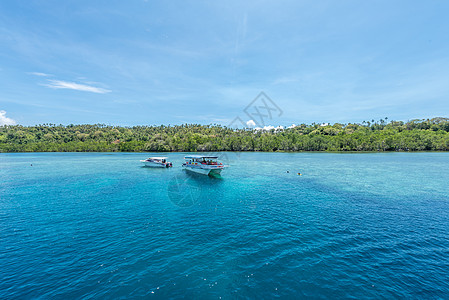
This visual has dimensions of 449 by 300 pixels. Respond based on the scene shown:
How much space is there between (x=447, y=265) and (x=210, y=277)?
2052cm

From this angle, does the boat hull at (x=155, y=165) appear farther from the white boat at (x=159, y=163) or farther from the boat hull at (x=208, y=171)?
the boat hull at (x=208, y=171)

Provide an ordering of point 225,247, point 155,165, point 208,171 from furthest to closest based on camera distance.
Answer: point 155,165 → point 208,171 → point 225,247

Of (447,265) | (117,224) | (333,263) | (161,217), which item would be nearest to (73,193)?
(117,224)

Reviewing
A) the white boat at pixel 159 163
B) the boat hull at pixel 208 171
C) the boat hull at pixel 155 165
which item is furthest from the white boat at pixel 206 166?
the boat hull at pixel 155 165

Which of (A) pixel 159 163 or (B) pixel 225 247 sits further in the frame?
(A) pixel 159 163

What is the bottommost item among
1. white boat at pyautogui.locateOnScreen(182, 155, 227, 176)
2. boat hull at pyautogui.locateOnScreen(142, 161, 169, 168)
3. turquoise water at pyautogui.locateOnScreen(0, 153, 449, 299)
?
turquoise water at pyautogui.locateOnScreen(0, 153, 449, 299)

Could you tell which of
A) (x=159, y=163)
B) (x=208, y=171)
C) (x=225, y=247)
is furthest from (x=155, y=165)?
(x=225, y=247)

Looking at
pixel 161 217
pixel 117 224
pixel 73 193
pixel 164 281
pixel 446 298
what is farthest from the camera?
pixel 73 193

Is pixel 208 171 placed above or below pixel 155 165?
above

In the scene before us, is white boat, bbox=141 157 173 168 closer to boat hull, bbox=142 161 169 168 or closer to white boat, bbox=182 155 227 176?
boat hull, bbox=142 161 169 168

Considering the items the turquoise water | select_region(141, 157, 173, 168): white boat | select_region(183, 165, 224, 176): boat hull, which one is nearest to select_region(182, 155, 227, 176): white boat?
select_region(183, 165, 224, 176): boat hull

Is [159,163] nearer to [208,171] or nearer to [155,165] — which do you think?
[155,165]

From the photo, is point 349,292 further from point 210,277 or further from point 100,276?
point 100,276

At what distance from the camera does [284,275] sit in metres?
15.2
